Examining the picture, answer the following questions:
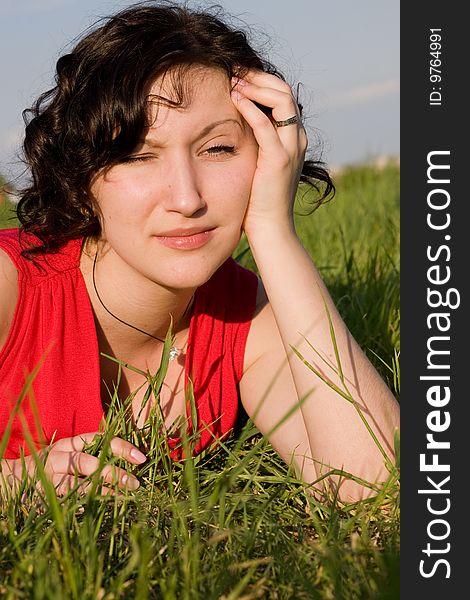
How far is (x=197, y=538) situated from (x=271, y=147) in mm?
1260

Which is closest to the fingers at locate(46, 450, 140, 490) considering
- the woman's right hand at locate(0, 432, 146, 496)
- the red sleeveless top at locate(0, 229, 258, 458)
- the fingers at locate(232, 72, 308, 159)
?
the woman's right hand at locate(0, 432, 146, 496)

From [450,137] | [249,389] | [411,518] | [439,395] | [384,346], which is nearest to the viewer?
[411,518]

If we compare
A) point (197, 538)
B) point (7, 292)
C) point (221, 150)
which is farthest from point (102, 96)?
point (197, 538)

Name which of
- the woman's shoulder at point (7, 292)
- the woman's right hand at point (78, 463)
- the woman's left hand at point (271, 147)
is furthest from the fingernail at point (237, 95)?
the woman's right hand at point (78, 463)

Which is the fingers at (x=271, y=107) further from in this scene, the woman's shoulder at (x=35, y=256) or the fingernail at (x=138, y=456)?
the fingernail at (x=138, y=456)

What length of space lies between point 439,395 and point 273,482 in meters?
0.55

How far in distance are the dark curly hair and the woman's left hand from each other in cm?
8

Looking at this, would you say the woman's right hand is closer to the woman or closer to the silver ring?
the woman

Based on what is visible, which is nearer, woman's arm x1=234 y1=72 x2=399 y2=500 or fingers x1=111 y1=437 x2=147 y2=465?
fingers x1=111 y1=437 x2=147 y2=465

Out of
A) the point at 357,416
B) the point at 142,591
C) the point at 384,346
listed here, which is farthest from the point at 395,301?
the point at 142,591

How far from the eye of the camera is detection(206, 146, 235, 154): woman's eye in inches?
90.3

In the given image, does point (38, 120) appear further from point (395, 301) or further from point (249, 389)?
point (395, 301)

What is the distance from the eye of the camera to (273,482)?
238 cm

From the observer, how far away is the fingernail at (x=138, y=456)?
2.18 m
